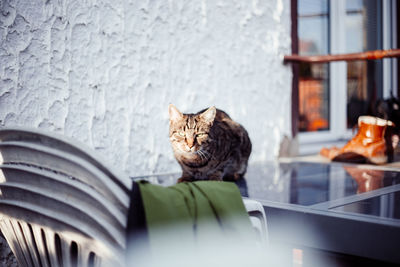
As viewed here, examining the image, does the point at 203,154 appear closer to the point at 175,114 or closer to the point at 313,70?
the point at 175,114

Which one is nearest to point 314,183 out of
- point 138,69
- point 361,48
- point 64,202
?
point 138,69

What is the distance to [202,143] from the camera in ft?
5.31

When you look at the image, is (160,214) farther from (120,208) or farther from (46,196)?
(46,196)

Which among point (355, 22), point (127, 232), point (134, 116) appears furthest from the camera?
point (355, 22)

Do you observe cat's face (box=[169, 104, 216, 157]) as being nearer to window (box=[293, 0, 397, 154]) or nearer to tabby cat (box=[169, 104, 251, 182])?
tabby cat (box=[169, 104, 251, 182])

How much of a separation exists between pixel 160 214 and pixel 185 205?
A: 0.24 feet

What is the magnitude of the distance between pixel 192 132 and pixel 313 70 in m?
2.07

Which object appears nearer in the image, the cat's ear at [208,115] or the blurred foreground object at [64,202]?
the blurred foreground object at [64,202]

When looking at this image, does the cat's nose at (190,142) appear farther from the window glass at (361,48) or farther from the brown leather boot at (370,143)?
the window glass at (361,48)

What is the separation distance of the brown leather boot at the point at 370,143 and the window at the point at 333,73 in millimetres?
636

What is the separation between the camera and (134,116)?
2.04m

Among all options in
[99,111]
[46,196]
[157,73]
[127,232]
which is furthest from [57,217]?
[157,73]

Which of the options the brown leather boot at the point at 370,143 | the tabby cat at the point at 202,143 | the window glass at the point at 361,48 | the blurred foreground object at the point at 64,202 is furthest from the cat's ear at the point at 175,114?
the window glass at the point at 361,48

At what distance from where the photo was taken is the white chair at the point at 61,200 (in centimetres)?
80
